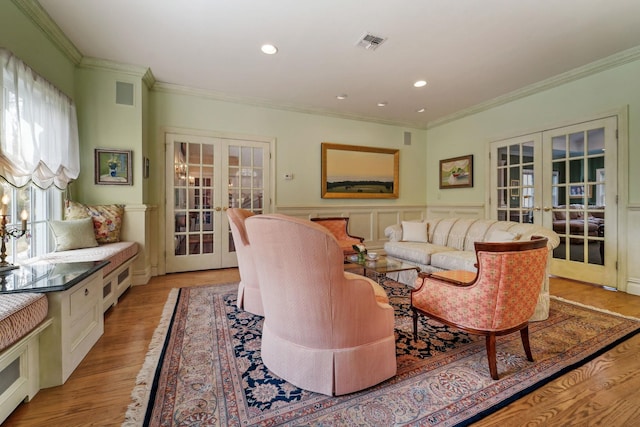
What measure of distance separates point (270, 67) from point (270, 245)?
9.55ft

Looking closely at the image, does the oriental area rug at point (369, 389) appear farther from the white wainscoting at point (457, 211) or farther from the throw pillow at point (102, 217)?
the white wainscoting at point (457, 211)

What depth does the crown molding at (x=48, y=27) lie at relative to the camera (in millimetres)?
2326

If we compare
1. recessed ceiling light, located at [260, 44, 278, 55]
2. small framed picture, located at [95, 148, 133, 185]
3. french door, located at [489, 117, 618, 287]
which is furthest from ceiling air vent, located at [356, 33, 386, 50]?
small framed picture, located at [95, 148, 133, 185]

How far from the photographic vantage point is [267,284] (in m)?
1.58

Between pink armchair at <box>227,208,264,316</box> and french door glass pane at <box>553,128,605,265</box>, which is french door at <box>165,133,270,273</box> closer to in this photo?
pink armchair at <box>227,208,264,316</box>

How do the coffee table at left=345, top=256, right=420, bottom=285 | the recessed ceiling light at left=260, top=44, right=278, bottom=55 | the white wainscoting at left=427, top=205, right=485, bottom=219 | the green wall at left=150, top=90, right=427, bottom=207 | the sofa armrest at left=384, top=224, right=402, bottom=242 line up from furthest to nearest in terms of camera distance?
the white wainscoting at left=427, top=205, right=485, bottom=219
the sofa armrest at left=384, top=224, right=402, bottom=242
the green wall at left=150, top=90, right=427, bottom=207
the recessed ceiling light at left=260, top=44, right=278, bottom=55
the coffee table at left=345, top=256, right=420, bottom=285

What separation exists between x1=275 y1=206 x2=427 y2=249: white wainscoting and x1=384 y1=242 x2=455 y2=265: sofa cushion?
4.39ft

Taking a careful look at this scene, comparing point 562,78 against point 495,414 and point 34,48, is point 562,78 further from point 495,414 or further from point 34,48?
point 34,48

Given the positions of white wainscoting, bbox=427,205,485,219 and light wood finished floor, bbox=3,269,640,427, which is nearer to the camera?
light wood finished floor, bbox=3,269,640,427

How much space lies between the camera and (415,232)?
4148mm

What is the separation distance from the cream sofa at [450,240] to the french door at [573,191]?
1.08 m

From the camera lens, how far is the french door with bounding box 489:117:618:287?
3.39m

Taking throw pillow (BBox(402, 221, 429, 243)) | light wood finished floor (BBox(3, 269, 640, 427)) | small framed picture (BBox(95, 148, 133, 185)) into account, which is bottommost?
light wood finished floor (BBox(3, 269, 640, 427))

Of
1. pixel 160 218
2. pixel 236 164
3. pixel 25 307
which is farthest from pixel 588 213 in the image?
pixel 160 218
